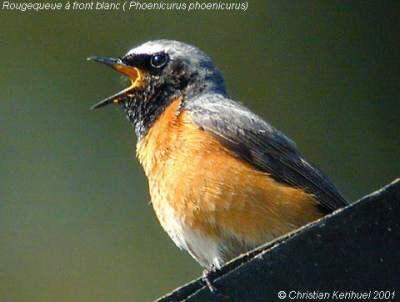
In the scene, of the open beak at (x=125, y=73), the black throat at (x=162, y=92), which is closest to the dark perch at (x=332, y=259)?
the black throat at (x=162, y=92)

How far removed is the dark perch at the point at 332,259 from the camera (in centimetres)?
473

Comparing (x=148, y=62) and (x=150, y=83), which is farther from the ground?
(x=148, y=62)

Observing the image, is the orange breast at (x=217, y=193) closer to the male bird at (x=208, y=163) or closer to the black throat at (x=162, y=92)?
the male bird at (x=208, y=163)

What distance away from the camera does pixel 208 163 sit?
680cm

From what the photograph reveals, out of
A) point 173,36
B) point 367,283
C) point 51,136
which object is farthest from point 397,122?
point 367,283

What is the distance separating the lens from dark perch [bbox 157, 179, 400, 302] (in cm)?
473

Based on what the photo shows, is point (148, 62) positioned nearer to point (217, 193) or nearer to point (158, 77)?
point (158, 77)

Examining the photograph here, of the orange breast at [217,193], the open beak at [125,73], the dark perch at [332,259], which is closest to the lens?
the dark perch at [332,259]

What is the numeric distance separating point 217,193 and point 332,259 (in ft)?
6.09

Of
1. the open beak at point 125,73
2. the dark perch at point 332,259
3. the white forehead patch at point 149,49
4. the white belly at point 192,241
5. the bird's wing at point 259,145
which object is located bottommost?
the dark perch at point 332,259

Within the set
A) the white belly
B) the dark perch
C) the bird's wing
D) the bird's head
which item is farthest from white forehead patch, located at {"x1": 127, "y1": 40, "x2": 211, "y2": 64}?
the dark perch

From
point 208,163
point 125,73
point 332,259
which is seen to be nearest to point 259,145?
point 208,163

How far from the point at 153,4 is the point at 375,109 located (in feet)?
6.88

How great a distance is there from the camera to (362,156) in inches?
436
